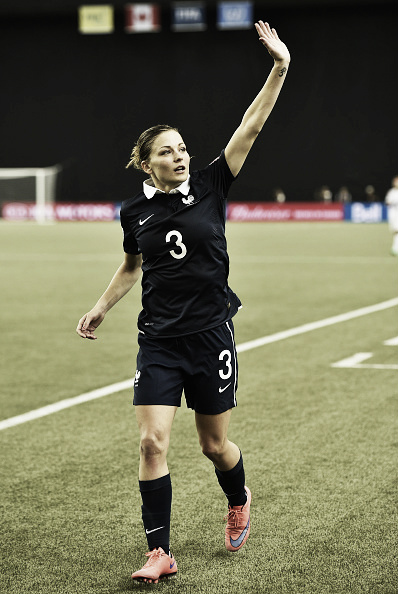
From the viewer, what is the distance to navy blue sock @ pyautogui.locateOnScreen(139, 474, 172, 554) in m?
4.12

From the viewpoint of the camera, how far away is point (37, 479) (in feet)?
18.3

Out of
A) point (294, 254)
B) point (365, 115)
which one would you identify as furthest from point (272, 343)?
point (365, 115)

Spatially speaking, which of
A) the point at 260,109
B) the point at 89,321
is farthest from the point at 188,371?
the point at 260,109

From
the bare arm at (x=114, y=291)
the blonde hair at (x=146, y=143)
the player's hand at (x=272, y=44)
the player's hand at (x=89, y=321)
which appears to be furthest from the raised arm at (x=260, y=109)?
the player's hand at (x=89, y=321)

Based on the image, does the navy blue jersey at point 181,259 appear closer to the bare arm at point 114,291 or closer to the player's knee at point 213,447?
the bare arm at point 114,291

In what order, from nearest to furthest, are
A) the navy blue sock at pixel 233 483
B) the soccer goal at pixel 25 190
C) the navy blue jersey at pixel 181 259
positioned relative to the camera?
the navy blue jersey at pixel 181 259 < the navy blue sock at pixel 233 483 < the soccer goal at pixel 25 190

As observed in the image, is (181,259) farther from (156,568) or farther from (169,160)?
(156,568)

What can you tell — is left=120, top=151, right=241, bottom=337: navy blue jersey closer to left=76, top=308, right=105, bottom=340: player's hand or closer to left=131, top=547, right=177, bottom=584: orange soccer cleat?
left=76, top=308, right=105, bottom=340: player's hand

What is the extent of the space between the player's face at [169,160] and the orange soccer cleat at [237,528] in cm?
150

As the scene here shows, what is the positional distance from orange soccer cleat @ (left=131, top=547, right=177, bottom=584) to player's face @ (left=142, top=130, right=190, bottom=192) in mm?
1566

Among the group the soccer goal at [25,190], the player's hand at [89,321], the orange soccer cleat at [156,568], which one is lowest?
the soccer goal at [25,190]

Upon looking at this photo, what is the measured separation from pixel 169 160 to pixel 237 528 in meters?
1.68

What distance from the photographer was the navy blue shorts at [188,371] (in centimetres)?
417

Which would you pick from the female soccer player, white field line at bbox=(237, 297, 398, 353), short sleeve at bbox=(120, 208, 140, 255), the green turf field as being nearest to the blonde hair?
the female soccer player
